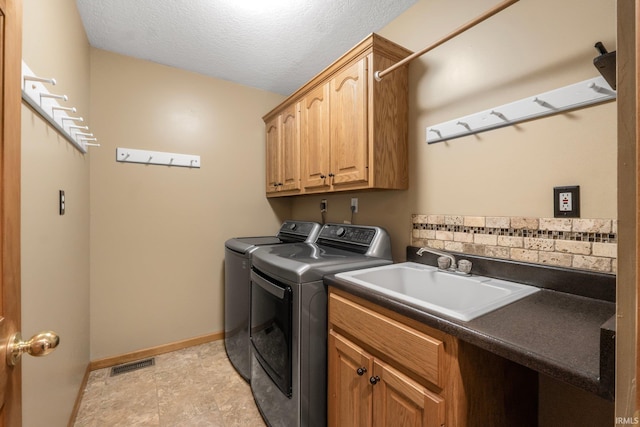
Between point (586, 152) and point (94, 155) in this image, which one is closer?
point (586, 152)

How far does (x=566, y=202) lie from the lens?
3.50ft

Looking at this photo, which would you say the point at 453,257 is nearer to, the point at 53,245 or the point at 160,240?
the point at 53,245

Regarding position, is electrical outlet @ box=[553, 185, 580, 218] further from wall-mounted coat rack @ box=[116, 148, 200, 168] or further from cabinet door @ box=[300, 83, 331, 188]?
→ wall-mounted coat rack @ box=[116, 148, 200, 168]

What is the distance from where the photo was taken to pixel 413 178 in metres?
1.69

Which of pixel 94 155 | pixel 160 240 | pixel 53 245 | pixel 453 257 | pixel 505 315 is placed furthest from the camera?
pixel 160 240

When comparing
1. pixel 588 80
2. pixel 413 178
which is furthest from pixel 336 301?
pixel 588 80

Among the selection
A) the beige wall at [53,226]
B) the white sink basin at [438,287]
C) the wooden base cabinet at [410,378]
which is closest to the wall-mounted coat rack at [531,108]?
the white sink basin at [438,287]

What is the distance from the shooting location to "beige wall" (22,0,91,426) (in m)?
0.97

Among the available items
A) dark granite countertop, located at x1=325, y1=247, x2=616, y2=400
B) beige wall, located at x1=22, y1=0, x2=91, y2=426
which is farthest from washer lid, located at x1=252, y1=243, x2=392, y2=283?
beige wall, located at x1=22, y1=0, x2=91, y2=426

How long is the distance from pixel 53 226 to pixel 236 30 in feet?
5.22

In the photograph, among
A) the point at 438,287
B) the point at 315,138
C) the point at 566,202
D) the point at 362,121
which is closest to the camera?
the point at 566,202

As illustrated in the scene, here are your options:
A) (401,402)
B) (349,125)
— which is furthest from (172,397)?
(349,125)

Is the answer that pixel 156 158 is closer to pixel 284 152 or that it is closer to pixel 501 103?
pixel 284 152

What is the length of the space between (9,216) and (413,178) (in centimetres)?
170
